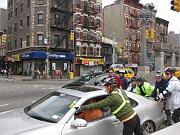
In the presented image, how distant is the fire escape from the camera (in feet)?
168

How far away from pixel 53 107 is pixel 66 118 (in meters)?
0.62

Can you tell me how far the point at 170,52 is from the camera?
7788cm

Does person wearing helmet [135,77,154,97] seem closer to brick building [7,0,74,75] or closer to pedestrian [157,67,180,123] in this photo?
pedestrian [157,67,180,123]

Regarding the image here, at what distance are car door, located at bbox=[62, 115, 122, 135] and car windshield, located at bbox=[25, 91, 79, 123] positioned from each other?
1.02ft

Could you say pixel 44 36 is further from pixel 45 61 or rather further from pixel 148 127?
pixel 148 127

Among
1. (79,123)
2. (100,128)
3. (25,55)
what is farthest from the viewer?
(25,55)

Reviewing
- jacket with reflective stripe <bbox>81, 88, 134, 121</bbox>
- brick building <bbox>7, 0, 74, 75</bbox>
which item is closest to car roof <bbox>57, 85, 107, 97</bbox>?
jacket with reflective stripe <bbox>81, 88, 134, 121</bbox>

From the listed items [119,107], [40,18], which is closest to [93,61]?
[40,18]

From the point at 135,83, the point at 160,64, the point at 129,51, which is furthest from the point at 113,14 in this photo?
the point at 135,83

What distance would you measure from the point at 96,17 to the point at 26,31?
13111 millimetres

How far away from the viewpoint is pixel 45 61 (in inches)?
1953

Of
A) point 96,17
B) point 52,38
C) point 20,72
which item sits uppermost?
point 96,17

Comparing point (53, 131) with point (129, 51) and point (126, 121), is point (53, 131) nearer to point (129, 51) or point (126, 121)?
point (126, 121)

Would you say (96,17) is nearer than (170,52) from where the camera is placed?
Yes
